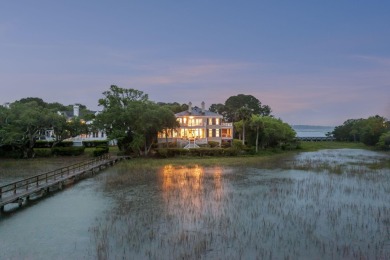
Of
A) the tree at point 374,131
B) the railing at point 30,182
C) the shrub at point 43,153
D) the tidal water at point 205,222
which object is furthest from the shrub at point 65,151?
the tree at point 374,131

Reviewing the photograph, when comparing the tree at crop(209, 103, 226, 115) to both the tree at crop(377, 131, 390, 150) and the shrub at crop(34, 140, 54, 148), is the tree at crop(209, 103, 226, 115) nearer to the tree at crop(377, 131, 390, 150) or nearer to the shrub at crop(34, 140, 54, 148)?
the tree at crop(377, 131, 390, 150)

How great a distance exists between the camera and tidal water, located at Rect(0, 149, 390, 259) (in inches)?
659

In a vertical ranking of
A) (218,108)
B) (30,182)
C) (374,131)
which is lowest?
(30,182)

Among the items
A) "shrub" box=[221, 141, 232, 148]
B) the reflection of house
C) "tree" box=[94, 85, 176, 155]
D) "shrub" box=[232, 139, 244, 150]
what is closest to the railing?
"tree" box=[94, 85, 176, 155]

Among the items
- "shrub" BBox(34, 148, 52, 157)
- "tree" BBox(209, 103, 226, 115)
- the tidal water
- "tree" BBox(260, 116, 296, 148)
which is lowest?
the tidal water

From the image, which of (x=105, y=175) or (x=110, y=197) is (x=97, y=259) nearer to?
(x=110, y=197)

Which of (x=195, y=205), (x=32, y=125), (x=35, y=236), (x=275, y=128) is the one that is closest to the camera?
(x=35, y=236)

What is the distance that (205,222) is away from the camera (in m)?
21.4

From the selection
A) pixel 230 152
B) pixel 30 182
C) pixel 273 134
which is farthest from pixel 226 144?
pixel 30 182

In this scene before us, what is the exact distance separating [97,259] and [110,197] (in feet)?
47.7

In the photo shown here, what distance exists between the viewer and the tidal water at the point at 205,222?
54.9 ft

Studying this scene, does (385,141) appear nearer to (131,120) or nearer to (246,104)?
(246,104)

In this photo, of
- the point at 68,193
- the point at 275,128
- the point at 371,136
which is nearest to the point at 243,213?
the point at 68,193

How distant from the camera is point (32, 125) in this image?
68875 millimetres
